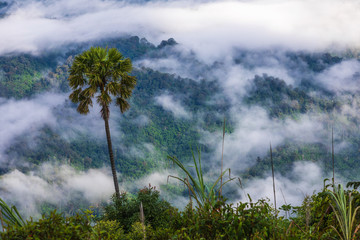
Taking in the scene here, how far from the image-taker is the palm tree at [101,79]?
2092 centimetres

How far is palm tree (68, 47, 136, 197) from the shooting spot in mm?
20922

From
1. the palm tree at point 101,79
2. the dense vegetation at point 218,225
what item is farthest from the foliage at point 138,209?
the dense vegetation at point 218,225

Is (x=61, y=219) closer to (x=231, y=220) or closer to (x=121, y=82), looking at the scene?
(x=231, y=220)

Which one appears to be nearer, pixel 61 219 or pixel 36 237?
pixel 36 237

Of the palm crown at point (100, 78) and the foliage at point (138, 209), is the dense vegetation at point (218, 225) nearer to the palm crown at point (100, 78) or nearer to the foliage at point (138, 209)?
the foliage at point (138, 209)

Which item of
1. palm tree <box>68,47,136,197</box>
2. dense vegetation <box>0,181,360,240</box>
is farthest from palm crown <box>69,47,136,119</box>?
dense vegetation <box>0,181,360,240</box>

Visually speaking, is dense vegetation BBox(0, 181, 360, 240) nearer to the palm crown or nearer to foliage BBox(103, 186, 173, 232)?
foliage BBox(103, 186, 173, 232)

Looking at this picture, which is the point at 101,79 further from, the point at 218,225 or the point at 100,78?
the point at 218,225

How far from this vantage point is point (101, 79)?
21.2 metres

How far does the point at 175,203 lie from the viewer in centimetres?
18912

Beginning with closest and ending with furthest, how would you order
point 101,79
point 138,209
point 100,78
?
point 138,209 < point 100,78 < point 101,79

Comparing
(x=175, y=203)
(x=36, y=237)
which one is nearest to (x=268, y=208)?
(x=36, y=237)

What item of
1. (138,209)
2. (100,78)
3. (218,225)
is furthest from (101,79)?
(218,225)

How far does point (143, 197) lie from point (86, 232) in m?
13.0
